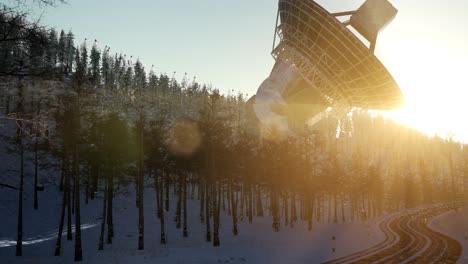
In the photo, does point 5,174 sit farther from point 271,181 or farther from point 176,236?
point 271,181

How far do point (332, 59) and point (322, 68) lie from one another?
7.66 ft

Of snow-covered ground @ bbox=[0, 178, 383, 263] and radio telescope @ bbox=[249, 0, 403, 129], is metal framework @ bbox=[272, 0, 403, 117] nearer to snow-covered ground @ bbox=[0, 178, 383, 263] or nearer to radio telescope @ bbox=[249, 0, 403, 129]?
radio telescope @ bbox=[249, 0, 403, 129]

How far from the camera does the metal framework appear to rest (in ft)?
131

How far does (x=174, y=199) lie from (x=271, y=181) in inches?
940

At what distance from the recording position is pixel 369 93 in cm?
4584

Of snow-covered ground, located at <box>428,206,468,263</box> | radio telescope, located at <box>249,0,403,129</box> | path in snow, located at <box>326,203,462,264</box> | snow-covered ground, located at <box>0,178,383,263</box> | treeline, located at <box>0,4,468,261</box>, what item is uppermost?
radio telescope, located at <box>249,0,403,129</box>

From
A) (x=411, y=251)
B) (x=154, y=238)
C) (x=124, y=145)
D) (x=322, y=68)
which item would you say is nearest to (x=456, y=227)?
(x=411, y=251)

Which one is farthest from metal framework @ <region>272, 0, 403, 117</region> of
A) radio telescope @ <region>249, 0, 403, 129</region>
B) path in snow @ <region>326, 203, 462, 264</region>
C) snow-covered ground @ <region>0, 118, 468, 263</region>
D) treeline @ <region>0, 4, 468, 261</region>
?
snow-covered ground @ <region>0, 118, 468, 263</region>

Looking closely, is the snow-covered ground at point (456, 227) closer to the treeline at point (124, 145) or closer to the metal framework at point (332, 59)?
the treeline at point (124, 145)

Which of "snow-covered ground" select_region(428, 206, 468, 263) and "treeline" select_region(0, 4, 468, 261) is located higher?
"treeline" select_region(0, 4, 468, 261)

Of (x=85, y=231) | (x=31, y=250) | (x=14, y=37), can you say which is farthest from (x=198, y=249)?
(x=14, y=37)

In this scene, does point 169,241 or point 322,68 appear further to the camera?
point 322,68

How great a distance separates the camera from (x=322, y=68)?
45.9m

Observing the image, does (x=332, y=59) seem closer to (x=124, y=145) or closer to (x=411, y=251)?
(x=411, y=251)
